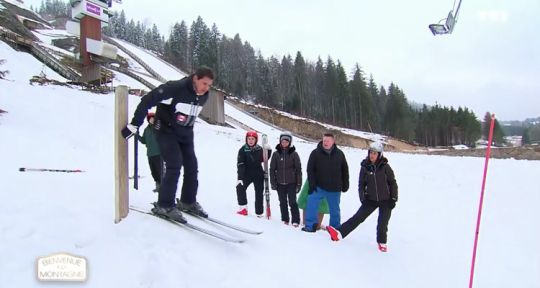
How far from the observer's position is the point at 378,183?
601 centimetres

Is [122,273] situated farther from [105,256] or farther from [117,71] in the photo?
[117,71]

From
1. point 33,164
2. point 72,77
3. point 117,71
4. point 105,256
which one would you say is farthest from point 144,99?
point 117,71

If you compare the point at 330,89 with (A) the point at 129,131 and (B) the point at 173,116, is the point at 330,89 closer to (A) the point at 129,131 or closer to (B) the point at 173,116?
(B) the point at 173,116

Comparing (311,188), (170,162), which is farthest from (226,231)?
(311,188)

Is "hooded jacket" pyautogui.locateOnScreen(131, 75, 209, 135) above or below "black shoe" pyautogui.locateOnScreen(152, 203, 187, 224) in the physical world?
above

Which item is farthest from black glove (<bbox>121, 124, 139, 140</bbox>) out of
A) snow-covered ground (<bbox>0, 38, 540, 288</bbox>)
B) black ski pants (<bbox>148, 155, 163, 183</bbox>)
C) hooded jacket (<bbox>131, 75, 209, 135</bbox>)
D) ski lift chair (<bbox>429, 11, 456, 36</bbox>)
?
ski lift chair (<bbox>429, 11, 456, 36</bbox>)

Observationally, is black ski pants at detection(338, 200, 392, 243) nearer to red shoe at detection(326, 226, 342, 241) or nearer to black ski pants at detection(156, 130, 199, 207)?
red shoe at detection(326, 226, 342, 241)

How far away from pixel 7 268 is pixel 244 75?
244 feet

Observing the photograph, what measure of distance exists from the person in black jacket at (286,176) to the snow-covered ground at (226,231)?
63 cm

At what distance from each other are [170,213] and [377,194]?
3.29 m

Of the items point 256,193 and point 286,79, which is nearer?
point 256,193

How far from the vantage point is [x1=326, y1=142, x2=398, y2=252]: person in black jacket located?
19.5 ft

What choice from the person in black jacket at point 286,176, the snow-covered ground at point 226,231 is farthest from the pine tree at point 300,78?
the person in black jacket at point 286,176

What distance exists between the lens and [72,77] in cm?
2858
